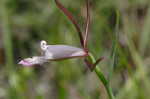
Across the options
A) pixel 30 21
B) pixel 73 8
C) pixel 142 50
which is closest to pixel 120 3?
pixel 73 8

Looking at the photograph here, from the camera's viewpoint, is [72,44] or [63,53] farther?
[72,44]

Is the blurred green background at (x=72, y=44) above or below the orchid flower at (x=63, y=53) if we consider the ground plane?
below

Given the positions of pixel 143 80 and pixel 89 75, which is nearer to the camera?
pixel 143 80

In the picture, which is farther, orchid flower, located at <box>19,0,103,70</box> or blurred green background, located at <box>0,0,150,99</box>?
blurred green background, located at <box>0,0,150,99</box>

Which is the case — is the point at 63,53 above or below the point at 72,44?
above

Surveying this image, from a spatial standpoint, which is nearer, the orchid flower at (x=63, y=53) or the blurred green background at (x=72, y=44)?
the orchid flower at (x=63, y=53)

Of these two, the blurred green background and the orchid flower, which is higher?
the orchid flower

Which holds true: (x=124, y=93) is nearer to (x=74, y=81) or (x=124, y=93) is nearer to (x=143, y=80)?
(x=143, y=80)

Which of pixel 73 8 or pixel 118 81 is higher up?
pixel 73 8
